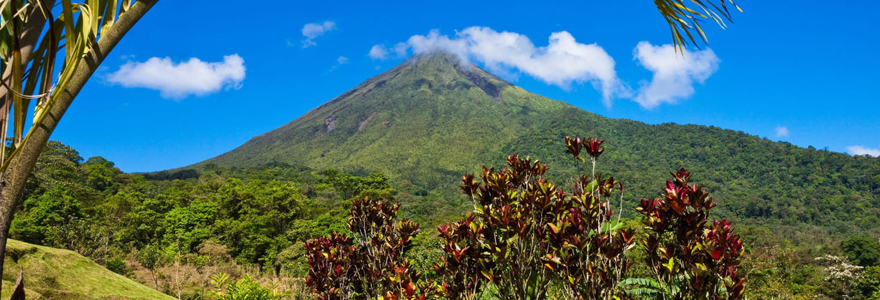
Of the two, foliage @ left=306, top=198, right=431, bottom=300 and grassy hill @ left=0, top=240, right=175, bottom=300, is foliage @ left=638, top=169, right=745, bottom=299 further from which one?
grassy hill @ left=0, top=240, right=175, bottom=300

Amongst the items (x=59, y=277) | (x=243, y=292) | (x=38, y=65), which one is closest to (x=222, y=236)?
(x=59, y=277)

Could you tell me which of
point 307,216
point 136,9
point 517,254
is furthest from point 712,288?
point 307,216

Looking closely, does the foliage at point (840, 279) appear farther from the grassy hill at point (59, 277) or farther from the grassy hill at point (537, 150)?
the grassy hill at point (59, 277)

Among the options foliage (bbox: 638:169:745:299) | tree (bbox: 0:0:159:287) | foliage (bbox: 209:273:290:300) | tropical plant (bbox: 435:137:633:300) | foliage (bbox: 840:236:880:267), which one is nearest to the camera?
tree (bbox: 0:0:159:287)

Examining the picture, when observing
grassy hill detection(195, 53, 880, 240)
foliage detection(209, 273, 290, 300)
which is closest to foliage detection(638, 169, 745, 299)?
foliage detection(209, 273, 290, 300)

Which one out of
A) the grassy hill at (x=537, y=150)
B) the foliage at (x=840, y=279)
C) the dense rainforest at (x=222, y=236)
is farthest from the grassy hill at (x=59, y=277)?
the grassy hill at (x=537, y=150)
